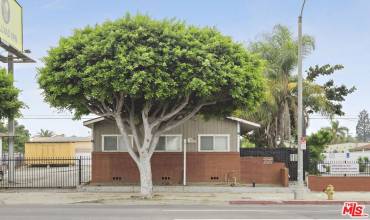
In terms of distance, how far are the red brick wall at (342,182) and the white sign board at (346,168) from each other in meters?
0.25

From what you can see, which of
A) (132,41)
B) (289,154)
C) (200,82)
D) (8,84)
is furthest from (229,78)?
(8,84)

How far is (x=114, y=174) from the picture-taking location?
28.4 meters

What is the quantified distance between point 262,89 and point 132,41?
6365 millimetres

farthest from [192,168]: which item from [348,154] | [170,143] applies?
[348,154]

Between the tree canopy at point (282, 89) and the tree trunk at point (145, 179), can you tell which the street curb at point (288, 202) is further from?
the tree canopy at point (282, 89)

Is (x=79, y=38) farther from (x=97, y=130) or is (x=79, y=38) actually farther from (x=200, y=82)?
(x=97, y=130)

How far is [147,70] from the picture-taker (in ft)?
70.6

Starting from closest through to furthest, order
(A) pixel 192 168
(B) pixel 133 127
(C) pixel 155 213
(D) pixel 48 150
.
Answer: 1. (C) pixel 155 213
2. (B) pixel 133 127
3. (A) pixel 192 168
4. (D) pixel 48 150

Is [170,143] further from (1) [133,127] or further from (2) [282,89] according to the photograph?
(2) [282,89]

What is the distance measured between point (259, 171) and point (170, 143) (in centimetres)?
481

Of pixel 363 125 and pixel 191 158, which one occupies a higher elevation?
pixel 363 125

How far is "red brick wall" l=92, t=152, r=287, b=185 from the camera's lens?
28.2 m

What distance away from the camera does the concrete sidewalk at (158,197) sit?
22266 millimetres

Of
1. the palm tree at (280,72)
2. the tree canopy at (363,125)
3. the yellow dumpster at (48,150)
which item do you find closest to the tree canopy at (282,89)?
the palm tree at (280,72)
